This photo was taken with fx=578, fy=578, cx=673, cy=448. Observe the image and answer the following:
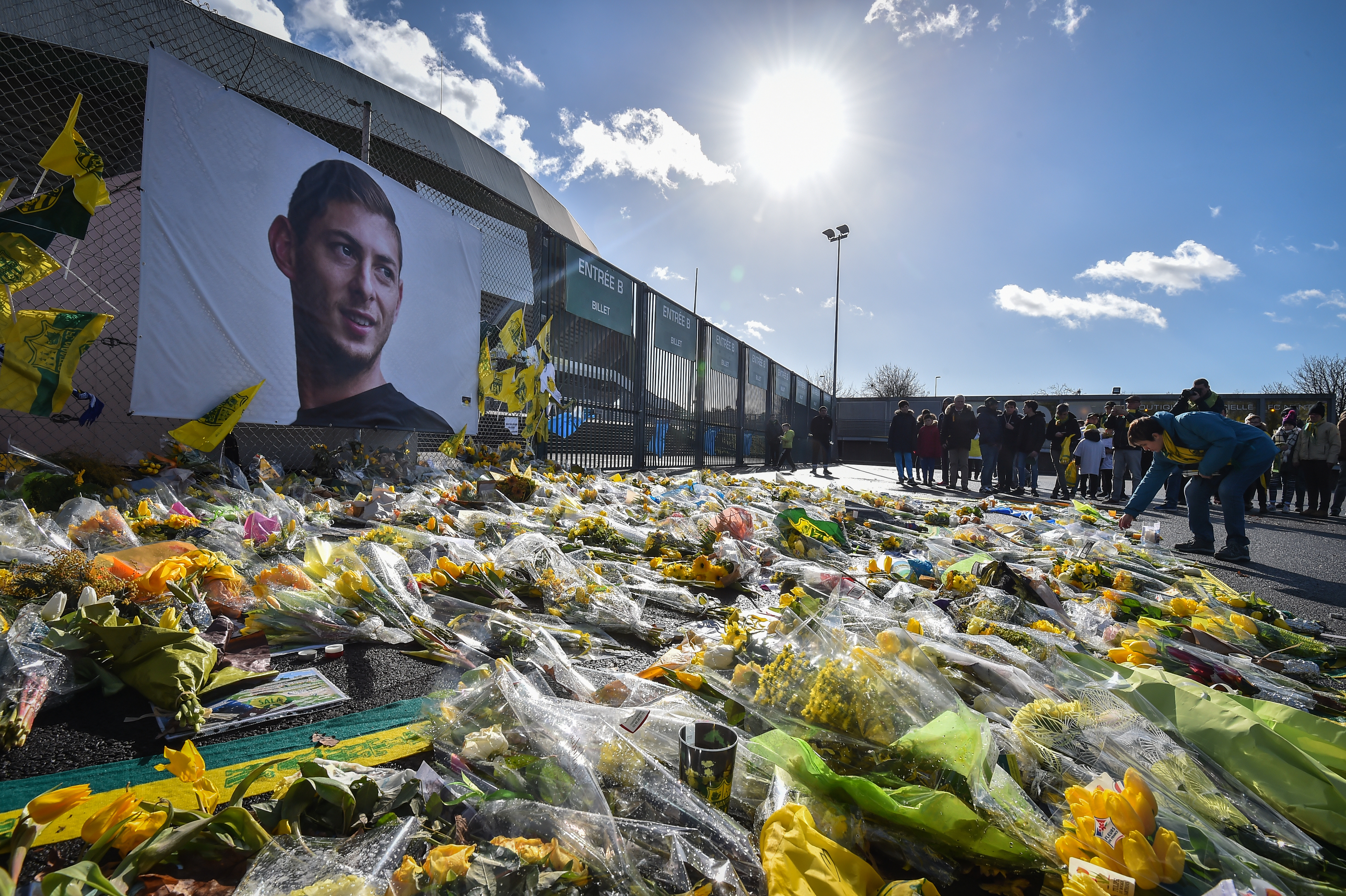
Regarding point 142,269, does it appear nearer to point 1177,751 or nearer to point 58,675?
point 58,675

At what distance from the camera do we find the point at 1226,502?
5.01 metres

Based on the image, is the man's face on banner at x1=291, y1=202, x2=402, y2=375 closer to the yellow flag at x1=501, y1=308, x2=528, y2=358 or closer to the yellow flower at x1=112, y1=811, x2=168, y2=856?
the yellow flag at x1=501, y1=308, x2=528, y2=358

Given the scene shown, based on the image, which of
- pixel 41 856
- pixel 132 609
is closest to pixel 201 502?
pixel 132 609

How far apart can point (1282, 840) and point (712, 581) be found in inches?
90.5

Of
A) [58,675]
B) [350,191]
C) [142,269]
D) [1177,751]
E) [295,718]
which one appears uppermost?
[350,191]

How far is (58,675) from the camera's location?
1.54 metres

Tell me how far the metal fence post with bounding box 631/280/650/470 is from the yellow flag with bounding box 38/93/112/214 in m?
7.46

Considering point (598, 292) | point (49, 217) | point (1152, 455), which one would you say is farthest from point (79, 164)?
point (1152, 455)

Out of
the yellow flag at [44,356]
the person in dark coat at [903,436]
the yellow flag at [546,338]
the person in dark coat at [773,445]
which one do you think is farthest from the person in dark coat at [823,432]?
the yellow flag at [44,356]

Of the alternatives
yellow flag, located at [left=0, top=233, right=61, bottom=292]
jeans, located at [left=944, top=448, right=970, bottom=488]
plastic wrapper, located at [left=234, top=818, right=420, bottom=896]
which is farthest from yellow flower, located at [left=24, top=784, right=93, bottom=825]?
jeans, located at [left=944, top=448, right=970, bottom=488]

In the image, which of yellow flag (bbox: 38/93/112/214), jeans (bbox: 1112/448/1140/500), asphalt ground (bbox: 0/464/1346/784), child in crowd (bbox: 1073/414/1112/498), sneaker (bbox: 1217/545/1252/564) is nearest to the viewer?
asphalt ground (bbox: 0/464/1346/784)

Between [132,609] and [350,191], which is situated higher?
[350,191]

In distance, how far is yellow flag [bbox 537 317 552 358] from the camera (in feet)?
27.5

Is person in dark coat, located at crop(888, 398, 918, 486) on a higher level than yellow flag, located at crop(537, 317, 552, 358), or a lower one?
lower
